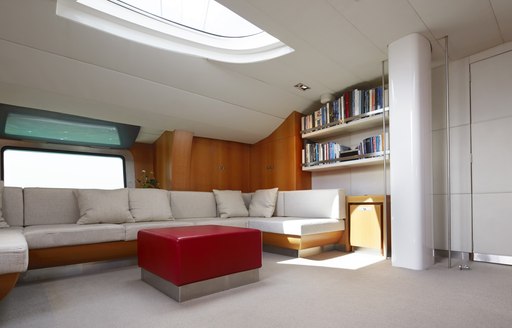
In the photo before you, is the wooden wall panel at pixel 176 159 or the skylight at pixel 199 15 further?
the wooden wall panel at pixel 176 159

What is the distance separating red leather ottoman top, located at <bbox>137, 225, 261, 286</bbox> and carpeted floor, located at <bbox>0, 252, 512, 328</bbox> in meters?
0.18

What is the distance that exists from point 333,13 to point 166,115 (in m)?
2.87

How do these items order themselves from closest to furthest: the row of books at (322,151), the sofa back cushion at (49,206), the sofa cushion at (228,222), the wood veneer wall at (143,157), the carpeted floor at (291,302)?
1. the carpeted floor at (291,302)
2. the sofa back cushion at (49,206)
3. the sofa cushion at (228,222)
4. the row of books at (322,151)
5. the wood veneer wall at (143,157)

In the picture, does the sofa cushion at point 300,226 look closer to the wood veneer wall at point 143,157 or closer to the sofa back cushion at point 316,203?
the sofa back cushion at point 316,203

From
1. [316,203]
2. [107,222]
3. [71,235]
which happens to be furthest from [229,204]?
[71,235]

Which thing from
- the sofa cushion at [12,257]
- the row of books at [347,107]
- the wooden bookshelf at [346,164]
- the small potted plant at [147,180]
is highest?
the row of books at [347,107]

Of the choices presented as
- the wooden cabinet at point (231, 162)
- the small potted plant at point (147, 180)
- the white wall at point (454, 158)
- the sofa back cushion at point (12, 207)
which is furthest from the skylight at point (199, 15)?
the small potted plant at point (147, 180)

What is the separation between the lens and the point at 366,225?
4.00 metres

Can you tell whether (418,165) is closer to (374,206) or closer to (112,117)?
(374,206)

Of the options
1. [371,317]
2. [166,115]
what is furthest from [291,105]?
[371,317]

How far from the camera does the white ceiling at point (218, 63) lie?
9.19ft

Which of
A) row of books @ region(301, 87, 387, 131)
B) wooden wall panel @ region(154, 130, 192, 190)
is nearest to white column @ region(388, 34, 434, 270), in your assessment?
row of books @ region(301, 87, 387, 131)

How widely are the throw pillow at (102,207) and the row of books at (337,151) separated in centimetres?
307

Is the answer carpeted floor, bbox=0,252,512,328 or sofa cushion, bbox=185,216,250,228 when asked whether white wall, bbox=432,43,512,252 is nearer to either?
carpeted floor, bbox=0,252,512,328
